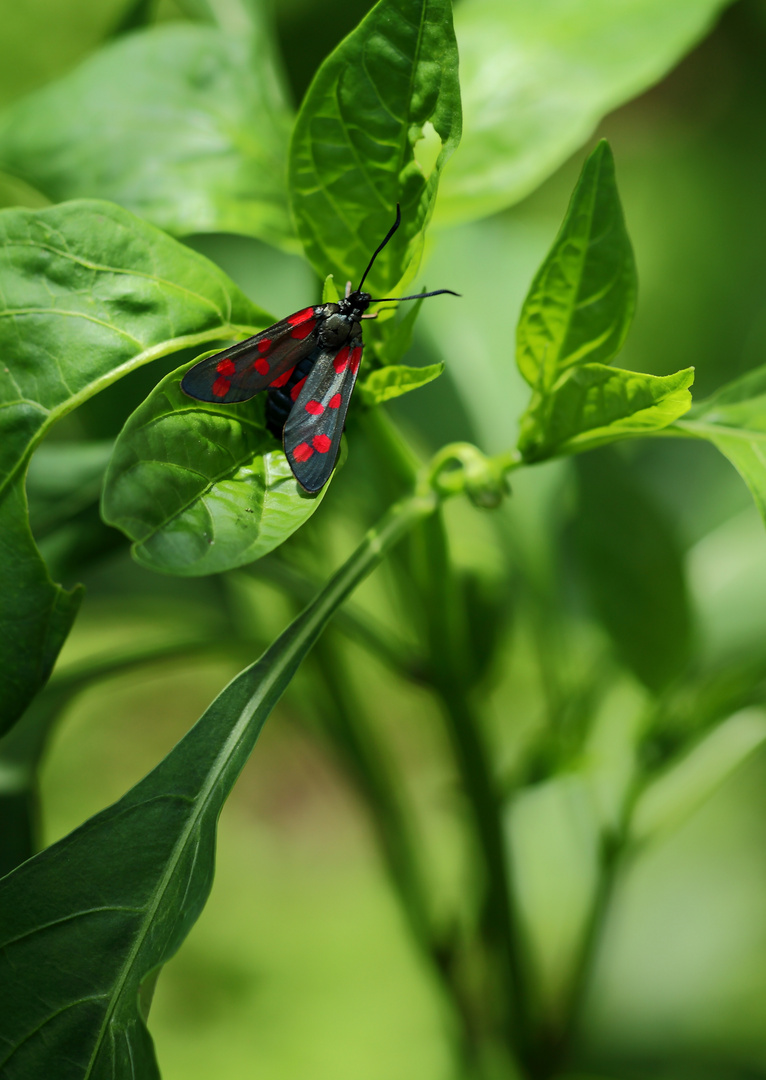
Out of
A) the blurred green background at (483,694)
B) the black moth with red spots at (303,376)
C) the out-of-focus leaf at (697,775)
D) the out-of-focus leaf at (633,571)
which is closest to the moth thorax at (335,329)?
the black moth with red spots at (303,376)

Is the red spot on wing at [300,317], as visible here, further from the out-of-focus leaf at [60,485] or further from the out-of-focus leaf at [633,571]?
the out-of-focus leaf at [633,571]

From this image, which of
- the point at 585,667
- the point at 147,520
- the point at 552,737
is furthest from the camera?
the point at 585,667

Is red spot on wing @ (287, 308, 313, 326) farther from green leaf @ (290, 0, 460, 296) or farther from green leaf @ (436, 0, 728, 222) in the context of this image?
green leaf @ (436, 0, 728, 222)

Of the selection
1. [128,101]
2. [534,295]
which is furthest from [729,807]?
[128,101]

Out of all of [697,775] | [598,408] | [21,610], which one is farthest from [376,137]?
[697,775]

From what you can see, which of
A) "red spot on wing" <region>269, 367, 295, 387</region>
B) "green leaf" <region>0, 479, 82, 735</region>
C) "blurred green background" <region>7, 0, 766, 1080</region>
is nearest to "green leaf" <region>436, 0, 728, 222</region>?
"blurred green background" <region>7, 0, 766, 1080</region>

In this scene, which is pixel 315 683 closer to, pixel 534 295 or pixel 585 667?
pixel 585 667

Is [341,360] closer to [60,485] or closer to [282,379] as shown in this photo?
[282,379]
